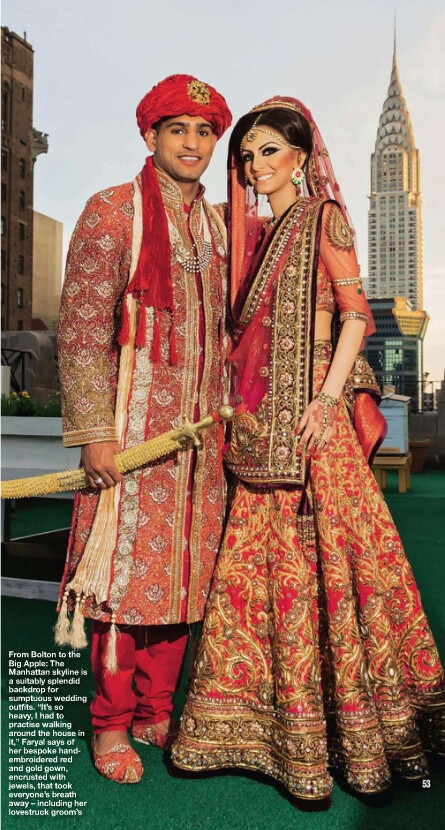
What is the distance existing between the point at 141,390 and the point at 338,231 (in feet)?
2.60

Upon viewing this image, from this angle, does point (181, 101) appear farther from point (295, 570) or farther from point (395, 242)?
point (395, 242)

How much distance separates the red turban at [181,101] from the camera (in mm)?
2324

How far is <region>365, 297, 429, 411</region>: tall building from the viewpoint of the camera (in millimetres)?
26339

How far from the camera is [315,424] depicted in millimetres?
2141

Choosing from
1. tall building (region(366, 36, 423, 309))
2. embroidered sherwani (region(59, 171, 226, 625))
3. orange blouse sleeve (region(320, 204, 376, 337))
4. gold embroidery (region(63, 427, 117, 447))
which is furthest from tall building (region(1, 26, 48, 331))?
orange blouse sleeve (region(320, 204, 376, 337))

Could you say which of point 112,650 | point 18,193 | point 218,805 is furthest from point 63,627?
point 18,193

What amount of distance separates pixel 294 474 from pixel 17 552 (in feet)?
10.1

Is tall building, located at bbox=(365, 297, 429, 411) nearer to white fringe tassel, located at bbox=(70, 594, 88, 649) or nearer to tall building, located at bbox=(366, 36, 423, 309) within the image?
tall building, located at bbox=(366, 36, 423, 309)

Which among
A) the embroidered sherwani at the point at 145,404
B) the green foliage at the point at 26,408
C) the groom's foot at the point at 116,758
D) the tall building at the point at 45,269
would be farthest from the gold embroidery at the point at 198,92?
the tall building at the point at 45,269

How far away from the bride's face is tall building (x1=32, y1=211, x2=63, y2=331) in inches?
1416

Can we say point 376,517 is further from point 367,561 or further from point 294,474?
point 294,474

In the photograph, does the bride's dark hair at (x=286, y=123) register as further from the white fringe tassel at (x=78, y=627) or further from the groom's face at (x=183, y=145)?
the white fringe tassel at (x=78, y=627)

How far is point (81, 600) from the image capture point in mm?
2330

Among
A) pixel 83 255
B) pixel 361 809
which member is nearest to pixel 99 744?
pixel 361 809
